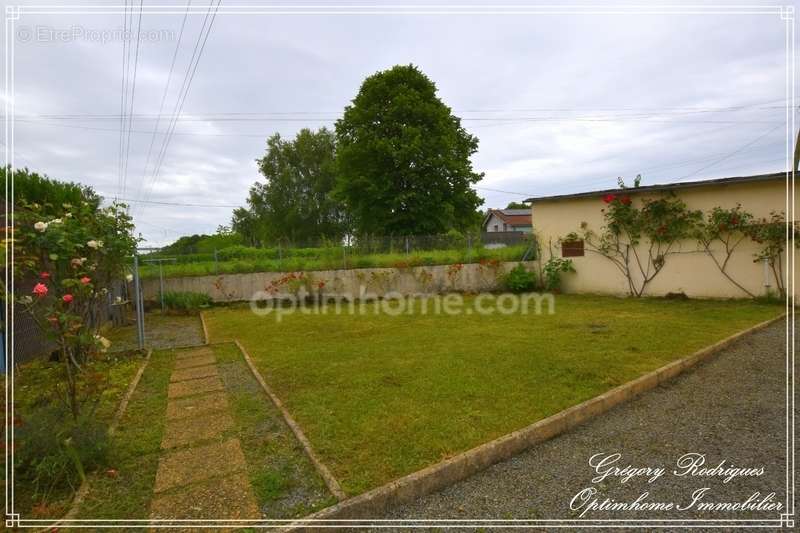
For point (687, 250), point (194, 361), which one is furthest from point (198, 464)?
point (687, 250)

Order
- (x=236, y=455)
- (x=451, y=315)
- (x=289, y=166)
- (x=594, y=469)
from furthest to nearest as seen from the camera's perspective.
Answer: (x=289, y=166) < (x=451, y=315) < (x=236, y=455) < (x=594, y=469)

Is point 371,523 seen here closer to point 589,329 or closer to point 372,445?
point 372,445

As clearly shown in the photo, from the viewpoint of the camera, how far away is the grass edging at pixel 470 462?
2.25m

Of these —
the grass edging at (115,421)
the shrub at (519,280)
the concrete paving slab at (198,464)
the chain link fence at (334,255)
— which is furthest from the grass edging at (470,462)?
the chain link fence at (334,255)

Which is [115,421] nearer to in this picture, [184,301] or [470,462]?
[470,462]

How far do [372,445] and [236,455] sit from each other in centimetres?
99

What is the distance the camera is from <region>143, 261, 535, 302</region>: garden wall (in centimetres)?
1178

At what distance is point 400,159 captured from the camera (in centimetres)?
2019

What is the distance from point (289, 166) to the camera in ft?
111

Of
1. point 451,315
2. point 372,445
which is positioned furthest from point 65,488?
point 451,315

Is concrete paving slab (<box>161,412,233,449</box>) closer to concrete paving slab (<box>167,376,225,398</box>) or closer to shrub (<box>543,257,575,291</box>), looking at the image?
concrete paving slab (<box>167,376,225,398</box>)

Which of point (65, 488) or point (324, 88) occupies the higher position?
point (324, 88)

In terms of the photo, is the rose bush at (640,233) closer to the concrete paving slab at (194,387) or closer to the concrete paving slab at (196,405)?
the concrete paving slab at (194,387)

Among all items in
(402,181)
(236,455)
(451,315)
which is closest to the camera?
(236,455)
